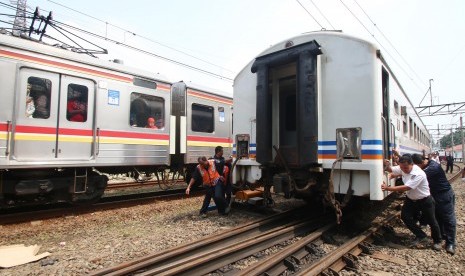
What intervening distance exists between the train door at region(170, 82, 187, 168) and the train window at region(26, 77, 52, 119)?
3.53 metres

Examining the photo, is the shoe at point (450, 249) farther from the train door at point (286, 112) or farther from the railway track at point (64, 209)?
the railway track at point (64, 209)

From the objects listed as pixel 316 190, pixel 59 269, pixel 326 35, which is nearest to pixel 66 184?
pixel 59 269

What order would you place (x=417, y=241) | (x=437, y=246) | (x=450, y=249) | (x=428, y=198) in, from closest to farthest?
1. (x=450, y=249)
2. (x=437, y=246)
3. (x=428, y=198)
4. (x=417, y=241)

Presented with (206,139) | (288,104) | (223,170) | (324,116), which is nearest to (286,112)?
(288,104)

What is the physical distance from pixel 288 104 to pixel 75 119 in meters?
4.88

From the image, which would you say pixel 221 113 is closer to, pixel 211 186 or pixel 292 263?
pixel 211 186

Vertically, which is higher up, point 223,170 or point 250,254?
point 223,170

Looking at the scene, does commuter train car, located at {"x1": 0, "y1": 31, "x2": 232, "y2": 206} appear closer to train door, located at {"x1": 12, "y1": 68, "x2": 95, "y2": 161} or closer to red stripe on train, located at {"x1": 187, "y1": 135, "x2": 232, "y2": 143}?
train door, located at {"x1": 12, "y1": 68, "x2": 95, "y2": 161}

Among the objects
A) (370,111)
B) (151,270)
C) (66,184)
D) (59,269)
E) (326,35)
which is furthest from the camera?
(66,184)

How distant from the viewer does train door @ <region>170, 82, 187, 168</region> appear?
9633 mm

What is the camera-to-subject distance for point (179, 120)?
31.9 feet

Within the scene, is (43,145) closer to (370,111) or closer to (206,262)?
(206,262)

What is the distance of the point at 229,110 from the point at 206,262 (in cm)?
796

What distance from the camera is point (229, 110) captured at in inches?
451
